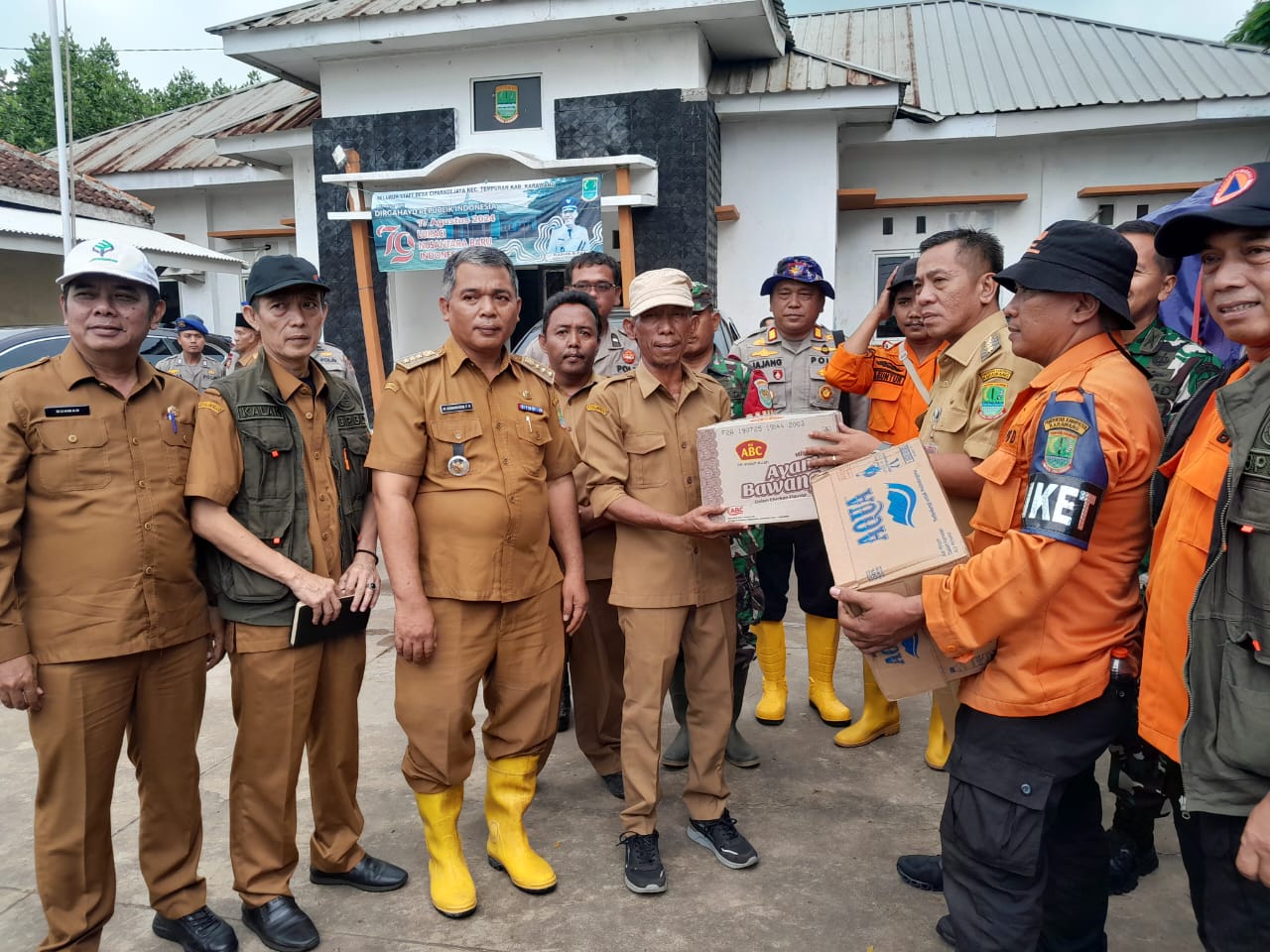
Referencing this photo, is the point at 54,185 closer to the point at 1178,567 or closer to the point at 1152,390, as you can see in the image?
the point at 1152,390

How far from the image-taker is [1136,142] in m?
9.62

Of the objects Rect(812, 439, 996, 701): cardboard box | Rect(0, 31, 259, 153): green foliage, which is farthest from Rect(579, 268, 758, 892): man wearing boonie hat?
Rect(0, 31, 259, 153): green foliage

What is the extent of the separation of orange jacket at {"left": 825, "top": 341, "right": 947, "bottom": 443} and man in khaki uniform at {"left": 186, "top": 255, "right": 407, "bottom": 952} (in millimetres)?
1988

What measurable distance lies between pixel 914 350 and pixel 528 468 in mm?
1713

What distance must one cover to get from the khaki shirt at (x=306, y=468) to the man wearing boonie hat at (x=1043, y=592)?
1563 millimetres

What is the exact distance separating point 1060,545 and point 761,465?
1.07 m

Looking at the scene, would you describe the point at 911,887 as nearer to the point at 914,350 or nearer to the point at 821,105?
the point at 914,350

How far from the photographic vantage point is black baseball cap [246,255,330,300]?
251cm

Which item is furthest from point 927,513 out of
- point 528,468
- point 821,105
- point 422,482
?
point 821,105

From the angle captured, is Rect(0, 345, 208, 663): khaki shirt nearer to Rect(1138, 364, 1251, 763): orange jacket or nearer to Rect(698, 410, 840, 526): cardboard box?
Rect(698, 410, 840, 526): cardboard box

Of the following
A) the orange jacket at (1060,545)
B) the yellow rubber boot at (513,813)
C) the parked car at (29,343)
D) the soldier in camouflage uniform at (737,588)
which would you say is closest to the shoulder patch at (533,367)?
the soldier in camouflage uniform at (737,588)

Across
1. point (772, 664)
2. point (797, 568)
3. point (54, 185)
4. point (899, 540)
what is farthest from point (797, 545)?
point (54, 185)

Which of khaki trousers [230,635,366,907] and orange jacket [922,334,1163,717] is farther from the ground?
orange jacket [922,334,1163,717]

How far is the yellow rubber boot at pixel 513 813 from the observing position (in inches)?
109
